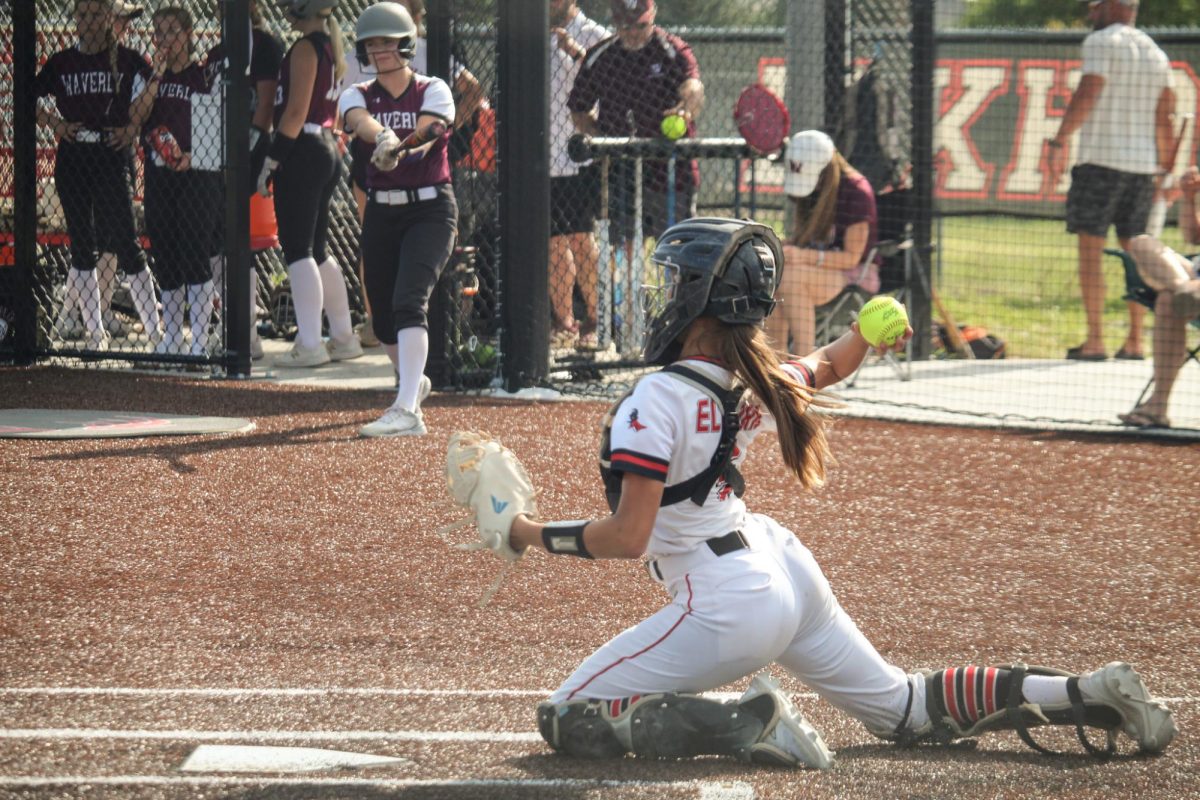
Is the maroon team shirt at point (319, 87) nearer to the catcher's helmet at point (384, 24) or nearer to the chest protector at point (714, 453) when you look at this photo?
the catcher's helmet at point (384, 24)

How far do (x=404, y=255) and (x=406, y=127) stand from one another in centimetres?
66

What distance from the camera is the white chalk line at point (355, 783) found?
3650 millimetres

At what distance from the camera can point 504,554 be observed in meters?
3.95

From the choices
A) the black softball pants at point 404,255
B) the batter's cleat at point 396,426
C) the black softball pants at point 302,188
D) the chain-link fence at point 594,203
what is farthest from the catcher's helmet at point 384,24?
the batter's cleat at point 396,426

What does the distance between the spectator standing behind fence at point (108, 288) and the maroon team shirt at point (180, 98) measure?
469mm

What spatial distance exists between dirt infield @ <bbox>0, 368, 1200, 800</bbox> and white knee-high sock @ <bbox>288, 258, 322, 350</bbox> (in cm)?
108

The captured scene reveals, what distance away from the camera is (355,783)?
3.70 m

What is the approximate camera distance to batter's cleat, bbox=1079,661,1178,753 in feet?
12.8

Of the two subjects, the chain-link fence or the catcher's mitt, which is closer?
the catcher's mitt

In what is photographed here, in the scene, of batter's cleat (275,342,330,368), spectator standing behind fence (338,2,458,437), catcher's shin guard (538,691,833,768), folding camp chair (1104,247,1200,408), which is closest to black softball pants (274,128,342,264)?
batter's cleat (275,342,330,368)

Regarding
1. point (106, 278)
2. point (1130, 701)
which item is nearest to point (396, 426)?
point (106, 278)

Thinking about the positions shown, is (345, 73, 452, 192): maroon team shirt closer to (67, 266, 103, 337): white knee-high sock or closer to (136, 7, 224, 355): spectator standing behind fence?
(136, 7, 224, 355): spectator standing behind fence

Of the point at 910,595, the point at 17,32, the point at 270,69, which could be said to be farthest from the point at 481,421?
the point at 17,32

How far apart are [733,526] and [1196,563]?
305 centimetres
